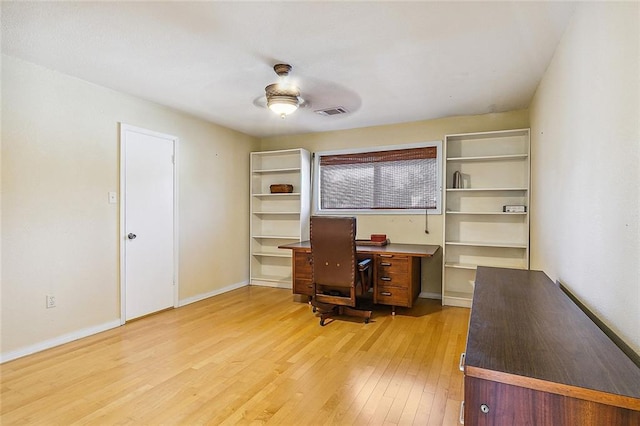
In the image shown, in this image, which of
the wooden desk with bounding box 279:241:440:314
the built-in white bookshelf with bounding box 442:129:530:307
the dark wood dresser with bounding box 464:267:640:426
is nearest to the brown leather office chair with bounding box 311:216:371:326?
the wooden desk with bounding box 279:241:440:314

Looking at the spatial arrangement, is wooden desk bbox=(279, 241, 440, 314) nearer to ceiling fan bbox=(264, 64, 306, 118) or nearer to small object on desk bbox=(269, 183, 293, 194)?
small object on desk bbox=(269, 183, 293, 194)

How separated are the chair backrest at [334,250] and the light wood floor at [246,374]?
0.49 metres

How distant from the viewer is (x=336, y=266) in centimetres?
345

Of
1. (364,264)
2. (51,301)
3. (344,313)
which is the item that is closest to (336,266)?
(364,264)

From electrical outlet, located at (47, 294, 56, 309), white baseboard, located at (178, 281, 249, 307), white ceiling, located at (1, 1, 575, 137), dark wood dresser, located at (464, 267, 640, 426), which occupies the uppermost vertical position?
white ceiling, located at (1, 1, 575, 137)

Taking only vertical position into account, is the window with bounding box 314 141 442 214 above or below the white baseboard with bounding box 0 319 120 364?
above

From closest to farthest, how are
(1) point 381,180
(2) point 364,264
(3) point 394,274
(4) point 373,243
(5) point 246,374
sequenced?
(5) point 246,374
(2) point 364,264
(3) point 394,274
(4) point 373,243
(1) point 381,180

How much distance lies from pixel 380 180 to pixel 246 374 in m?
3.15

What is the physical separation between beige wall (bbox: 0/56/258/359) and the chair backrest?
208 centimetres

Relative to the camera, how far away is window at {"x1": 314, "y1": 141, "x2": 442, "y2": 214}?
4.36 metres

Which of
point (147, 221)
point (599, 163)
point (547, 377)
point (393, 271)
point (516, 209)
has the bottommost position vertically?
point (393, 271)

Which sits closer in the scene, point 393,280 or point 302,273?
point 393,280

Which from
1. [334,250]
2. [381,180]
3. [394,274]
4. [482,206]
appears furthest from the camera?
[381,180]

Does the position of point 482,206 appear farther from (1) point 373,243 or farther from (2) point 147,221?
(2) point 147,221
